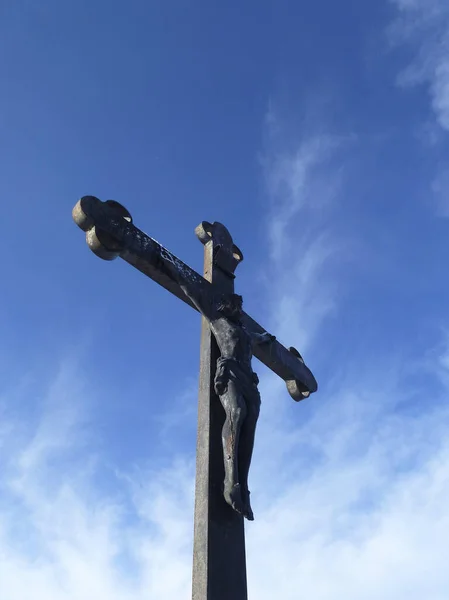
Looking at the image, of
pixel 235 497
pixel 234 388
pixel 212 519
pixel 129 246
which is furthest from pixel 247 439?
pixel 129 246

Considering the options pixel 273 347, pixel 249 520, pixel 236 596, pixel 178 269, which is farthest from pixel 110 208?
pixel 236 596

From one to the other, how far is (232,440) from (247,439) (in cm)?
19

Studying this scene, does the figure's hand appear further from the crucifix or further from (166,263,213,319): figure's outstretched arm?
(166,263,213,319): figure's outstretched arm

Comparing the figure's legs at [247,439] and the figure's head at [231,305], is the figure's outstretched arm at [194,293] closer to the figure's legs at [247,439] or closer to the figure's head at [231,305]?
the figure's head at [231,305]

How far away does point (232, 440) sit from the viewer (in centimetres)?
455

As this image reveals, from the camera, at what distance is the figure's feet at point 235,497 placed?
426cm

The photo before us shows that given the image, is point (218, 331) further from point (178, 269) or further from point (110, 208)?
point (110, 208)

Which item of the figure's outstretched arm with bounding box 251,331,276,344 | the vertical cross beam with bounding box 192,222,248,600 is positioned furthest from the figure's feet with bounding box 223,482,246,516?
the figure's outstretched arm with bounding box 251,331,276,344

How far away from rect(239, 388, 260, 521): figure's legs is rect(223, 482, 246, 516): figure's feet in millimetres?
73

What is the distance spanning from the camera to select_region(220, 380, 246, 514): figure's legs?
4297mm

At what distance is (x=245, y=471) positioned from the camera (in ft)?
15.1

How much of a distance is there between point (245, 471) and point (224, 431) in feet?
1.11

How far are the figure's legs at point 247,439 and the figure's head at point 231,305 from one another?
0.82 metres

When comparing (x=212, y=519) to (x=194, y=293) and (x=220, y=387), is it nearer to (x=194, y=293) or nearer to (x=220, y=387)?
(x=220, y=387)
